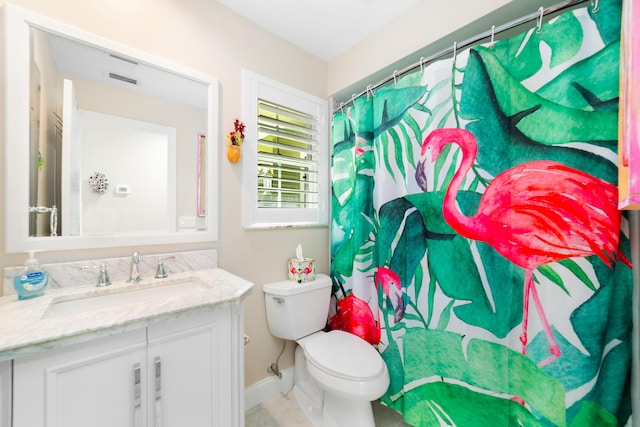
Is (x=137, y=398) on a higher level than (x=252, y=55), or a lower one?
lower

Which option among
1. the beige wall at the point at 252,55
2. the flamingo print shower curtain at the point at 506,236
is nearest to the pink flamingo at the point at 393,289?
the flamingo print shower curtain at the point at 506,236

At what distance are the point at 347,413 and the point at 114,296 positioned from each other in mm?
1190

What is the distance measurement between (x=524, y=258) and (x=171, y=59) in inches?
71.4

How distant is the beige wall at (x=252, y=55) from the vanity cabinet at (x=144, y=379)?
52cm

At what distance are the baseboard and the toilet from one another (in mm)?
55

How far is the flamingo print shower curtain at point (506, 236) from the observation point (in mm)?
812

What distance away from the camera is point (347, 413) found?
3.99 feet

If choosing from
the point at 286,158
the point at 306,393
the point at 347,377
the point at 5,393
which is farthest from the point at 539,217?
the point at 5,393

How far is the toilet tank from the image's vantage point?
1465mm

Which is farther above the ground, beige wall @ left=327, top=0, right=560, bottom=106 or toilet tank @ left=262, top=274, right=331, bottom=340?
beige wall @ left=327, top=0, right=560, bottom=106

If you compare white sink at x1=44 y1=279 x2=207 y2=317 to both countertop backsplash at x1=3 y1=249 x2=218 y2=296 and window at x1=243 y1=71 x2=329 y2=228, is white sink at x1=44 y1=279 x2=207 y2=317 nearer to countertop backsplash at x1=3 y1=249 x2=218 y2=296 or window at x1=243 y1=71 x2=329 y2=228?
countertop backsplash at x1=3 y1=249 x2=218 y2=296

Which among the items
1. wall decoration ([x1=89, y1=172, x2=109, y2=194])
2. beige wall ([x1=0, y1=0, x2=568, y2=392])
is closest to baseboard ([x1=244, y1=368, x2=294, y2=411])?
beige wall ([x1=0, y1=0, x2=568, y2=392])

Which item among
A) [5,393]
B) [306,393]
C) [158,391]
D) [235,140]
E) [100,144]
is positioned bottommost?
[306,393]

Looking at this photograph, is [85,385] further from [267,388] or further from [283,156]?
[283,156]
